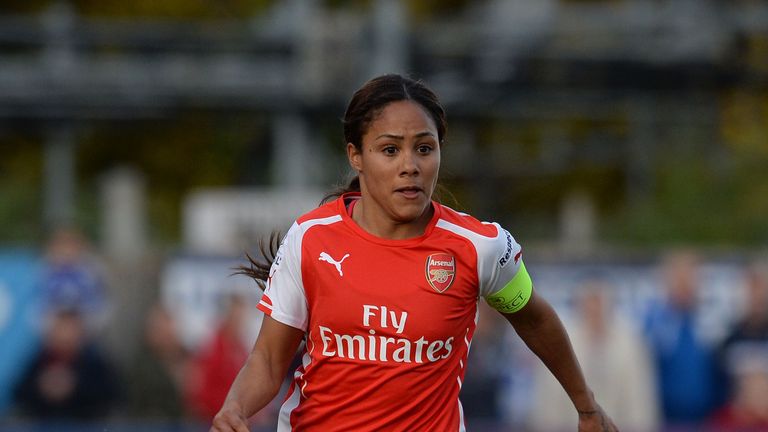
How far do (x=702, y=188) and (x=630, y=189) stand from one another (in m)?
4.97

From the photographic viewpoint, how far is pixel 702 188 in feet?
69.4

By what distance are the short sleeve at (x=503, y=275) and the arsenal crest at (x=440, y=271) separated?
99 mm

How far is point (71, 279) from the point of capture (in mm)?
13078

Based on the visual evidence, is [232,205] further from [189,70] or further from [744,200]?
[744,200]

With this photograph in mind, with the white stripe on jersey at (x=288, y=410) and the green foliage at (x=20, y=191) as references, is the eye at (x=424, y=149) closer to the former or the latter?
the white stripe on jersey at (x=288, y=410)

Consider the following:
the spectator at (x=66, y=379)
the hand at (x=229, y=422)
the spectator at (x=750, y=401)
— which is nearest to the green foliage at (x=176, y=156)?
the spectator at (x=66, y=379)

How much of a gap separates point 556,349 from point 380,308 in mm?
697

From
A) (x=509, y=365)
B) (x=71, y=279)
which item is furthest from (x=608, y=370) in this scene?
(x=71, y=279)

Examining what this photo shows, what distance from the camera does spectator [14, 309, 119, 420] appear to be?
38.9ft

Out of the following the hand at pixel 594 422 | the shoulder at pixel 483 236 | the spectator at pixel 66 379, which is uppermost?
the shoulder at pixel 483 236

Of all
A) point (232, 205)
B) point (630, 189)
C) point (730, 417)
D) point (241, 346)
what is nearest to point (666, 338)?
point (730, 417)

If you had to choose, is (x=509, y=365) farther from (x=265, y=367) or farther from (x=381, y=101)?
(x=381, y=101)

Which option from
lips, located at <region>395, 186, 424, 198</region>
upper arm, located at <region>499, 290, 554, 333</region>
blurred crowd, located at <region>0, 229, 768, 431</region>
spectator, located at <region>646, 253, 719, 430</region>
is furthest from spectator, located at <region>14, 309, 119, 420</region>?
lips, located at <region>395, 186, 424, 198</region>

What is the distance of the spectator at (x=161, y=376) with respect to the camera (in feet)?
42.7
